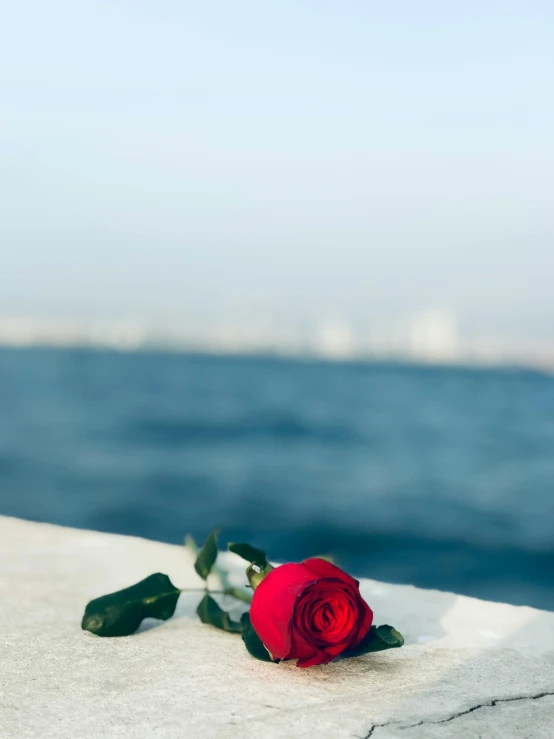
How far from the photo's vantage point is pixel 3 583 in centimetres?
161

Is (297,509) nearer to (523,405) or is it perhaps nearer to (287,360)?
(523,405)

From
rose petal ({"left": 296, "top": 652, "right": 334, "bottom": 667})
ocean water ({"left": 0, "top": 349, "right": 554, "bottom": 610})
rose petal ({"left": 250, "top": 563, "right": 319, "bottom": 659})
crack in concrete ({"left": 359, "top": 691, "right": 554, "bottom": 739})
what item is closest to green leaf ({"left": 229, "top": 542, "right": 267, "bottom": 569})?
rose petal ({"left": 250, "top": 563, "right": 319, "bottom": 659})

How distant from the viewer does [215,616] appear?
1.38 m

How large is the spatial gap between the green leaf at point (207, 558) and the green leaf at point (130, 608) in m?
0.08

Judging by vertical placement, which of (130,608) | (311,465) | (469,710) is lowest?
(469,710)

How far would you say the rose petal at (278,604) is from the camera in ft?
3.65

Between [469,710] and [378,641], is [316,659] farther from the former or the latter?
[469,710]

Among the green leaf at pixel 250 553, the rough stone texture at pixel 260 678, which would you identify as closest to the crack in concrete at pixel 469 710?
the rough stone texture at pixel 260 678

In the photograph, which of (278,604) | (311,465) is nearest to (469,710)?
(278,604)

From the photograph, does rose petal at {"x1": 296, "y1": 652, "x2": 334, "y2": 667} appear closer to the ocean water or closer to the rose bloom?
the rose bloom

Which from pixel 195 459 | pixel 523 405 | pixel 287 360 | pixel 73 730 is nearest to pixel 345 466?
pixel 195 459

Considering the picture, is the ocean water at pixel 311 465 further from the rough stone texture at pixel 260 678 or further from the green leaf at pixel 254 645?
the green leaf at pixel 254 645

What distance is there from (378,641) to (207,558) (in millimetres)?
383

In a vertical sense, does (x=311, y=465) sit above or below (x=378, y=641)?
above
